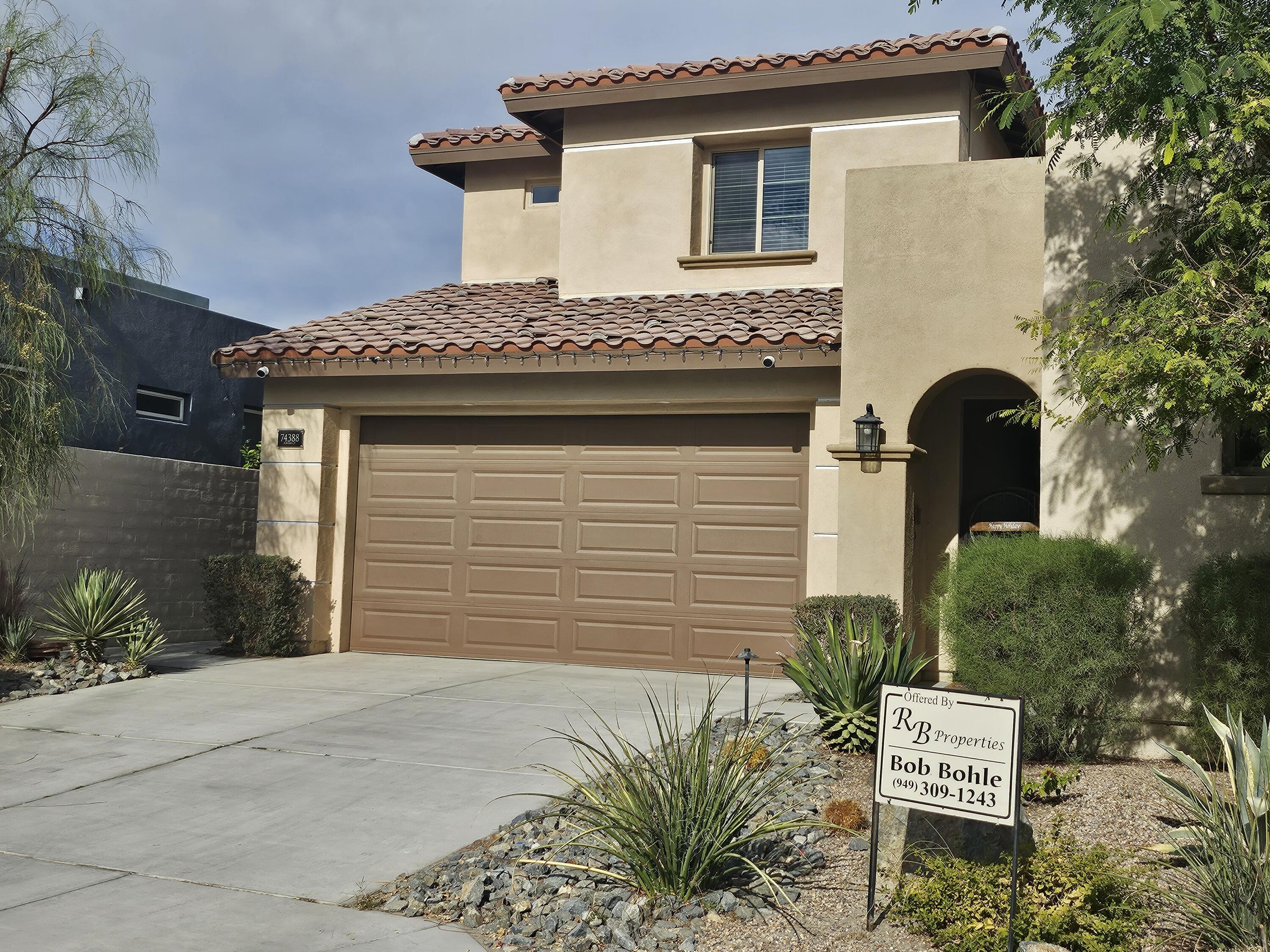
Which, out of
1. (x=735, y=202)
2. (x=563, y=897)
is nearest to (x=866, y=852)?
(x=563, y=897)

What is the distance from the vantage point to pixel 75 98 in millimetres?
10953

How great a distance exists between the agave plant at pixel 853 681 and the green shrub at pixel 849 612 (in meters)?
2.07

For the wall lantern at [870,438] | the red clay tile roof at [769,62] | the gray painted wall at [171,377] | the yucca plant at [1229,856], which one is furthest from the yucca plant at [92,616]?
the yucca plant at [1229,856]

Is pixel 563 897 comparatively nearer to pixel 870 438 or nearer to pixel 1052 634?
pixel 1052 634

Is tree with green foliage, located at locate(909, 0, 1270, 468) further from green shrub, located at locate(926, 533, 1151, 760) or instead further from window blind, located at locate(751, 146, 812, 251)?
window blind, located at locate(751, 146, 812, 251)

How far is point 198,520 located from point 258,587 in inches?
115

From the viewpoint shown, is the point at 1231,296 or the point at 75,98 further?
the point at 75,98

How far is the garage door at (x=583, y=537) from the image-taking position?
1252cm

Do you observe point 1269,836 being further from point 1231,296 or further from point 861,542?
point 861,542

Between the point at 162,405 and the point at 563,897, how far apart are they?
51.2 ft

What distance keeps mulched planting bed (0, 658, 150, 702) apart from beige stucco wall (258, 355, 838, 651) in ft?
8.70

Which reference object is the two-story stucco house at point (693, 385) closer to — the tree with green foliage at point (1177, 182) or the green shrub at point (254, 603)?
the green shrub at point (254, 603)

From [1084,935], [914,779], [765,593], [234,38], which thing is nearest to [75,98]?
[234,38]

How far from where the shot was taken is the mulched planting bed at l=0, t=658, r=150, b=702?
10.6 meters
